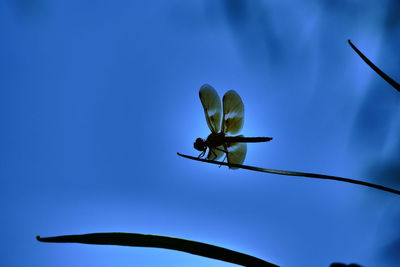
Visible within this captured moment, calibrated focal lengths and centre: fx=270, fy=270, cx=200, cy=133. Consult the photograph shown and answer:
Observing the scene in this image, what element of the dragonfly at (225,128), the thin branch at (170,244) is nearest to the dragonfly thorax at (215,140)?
the dragonfly at (225,128)

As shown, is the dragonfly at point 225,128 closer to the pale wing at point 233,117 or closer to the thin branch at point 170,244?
the pale wing at point 233,117

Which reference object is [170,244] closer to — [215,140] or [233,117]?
[215,140]

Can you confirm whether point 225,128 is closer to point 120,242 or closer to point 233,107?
point 233,107

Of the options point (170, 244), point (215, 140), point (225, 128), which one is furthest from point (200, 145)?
point (170, 244)

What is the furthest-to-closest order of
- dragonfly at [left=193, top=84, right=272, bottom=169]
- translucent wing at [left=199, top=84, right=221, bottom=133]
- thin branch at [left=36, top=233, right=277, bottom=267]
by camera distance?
dragonfly at [left=193, top=84, right=272, bottom=169], translucent wing at [left=199, top=84, right=221, bottom=133], thin branch at [left=36, top=233, right=277, bottom=267]

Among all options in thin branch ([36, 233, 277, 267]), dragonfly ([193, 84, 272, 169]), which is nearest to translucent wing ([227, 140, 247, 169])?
dragonfly ([193, 84, 272, 169])

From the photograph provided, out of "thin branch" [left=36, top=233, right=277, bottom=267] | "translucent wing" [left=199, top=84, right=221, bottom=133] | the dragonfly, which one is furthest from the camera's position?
the dragonfly

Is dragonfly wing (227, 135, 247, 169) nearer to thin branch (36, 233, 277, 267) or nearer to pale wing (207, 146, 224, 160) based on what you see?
pale wing (207, 146, 224, 160)

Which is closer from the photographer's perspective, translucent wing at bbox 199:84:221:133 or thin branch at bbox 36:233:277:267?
thin branch at bbox 36:233:277:267

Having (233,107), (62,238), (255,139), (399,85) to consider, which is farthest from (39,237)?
(233,107)

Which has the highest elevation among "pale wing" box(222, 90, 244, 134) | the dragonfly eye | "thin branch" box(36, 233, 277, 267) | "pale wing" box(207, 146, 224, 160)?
"pale wing" box(222, 90, 244, 134)
